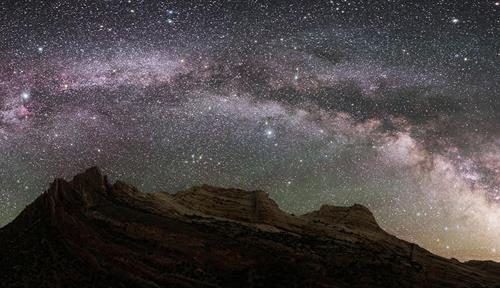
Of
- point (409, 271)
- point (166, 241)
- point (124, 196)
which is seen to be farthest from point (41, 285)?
point (409, 271)

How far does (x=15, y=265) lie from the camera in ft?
97.4

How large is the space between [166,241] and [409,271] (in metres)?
19.5

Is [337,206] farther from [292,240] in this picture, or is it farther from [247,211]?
[292,240]

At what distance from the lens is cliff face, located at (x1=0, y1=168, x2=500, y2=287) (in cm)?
2995

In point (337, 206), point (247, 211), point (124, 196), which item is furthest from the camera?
point (337, 206)

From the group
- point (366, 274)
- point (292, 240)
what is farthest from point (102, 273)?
point (366, 274)

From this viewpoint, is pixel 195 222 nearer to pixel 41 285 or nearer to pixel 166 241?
pixel 166 241

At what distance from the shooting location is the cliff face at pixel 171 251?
29953 millimetres

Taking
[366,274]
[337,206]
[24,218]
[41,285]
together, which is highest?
[337,206]

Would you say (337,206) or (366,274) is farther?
(337,206)

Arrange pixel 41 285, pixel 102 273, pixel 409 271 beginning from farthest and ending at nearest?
pixel 409 271
pixel 102 273
pixel 41 285

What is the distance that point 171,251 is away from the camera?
32281mm

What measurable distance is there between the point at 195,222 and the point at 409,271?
58.0 feet

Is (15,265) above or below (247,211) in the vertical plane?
below
